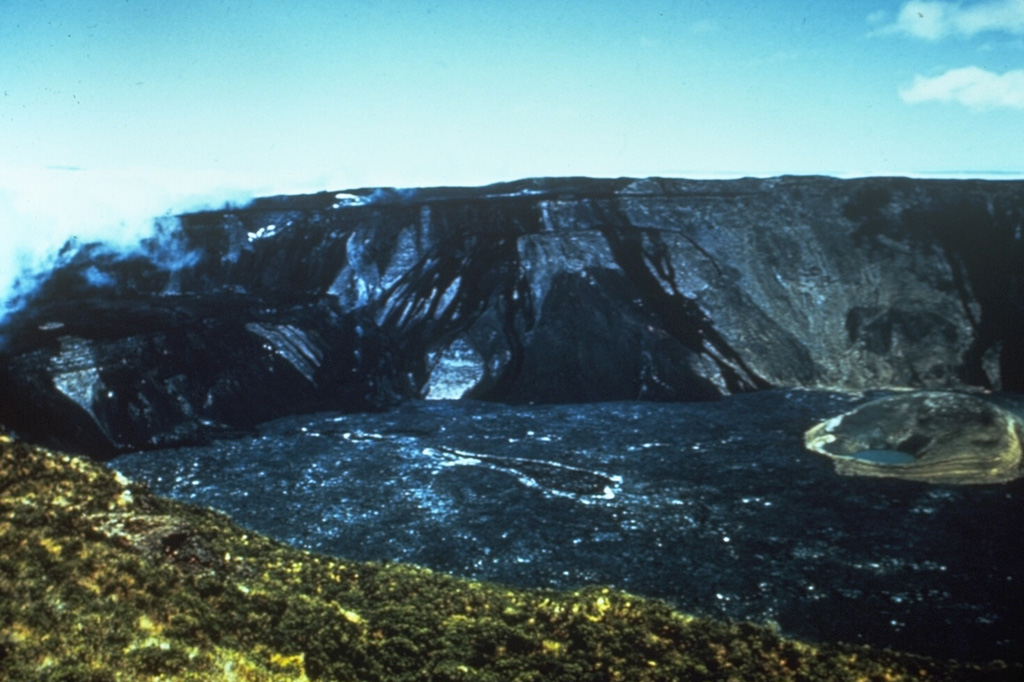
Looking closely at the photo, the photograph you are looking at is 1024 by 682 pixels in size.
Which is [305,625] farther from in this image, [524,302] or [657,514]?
[524,302]

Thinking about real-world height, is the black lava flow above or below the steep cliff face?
below

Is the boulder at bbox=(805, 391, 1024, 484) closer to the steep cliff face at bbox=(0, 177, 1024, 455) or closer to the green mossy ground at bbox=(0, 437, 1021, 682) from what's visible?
the steep cliff face at bbox=(0, 177, 1024, 455)

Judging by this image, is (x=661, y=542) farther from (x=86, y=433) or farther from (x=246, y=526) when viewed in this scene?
(x=86, y=433)

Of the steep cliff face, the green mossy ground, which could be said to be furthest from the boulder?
the green mossy ground

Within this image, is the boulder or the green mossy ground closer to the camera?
the green mossy ground

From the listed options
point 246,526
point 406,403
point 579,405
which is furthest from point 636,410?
point 246,526

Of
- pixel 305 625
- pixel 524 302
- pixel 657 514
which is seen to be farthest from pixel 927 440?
pixel 305 625

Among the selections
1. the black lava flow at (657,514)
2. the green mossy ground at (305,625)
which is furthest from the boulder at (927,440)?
the green mossy ground at (305,625)
